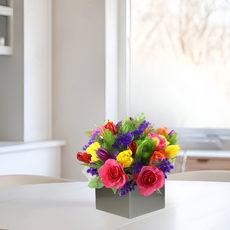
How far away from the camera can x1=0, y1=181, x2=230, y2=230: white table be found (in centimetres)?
89

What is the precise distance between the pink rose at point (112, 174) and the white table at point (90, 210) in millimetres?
118

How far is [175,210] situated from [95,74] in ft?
5.58

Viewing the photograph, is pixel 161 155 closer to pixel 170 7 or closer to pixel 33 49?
pixel 33 49

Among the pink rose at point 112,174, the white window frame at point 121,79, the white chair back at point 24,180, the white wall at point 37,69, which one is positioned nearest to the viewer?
the pink rose at point 112,174

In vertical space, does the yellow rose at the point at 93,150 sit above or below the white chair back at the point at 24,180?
above

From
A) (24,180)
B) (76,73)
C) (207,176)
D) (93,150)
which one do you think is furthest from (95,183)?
(76,73)

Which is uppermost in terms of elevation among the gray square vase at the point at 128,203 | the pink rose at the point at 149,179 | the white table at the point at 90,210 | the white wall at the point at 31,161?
the pink rose at the point at 149,179

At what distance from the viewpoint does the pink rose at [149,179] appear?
0.87 metres

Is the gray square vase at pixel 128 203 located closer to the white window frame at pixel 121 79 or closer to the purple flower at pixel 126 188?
the purple flower at pixel 126 188

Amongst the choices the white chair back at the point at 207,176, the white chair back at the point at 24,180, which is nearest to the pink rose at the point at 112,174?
the white chair back at the point at 24,180

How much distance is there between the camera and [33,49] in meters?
2.52

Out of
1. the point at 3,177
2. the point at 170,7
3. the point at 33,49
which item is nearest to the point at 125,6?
the point at 170,7

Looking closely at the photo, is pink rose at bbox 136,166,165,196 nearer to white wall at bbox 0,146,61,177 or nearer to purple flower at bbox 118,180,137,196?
purple flower at bbox 118,180,137,196

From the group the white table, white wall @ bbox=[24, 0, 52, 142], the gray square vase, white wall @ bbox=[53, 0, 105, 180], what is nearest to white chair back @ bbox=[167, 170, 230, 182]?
the white table
